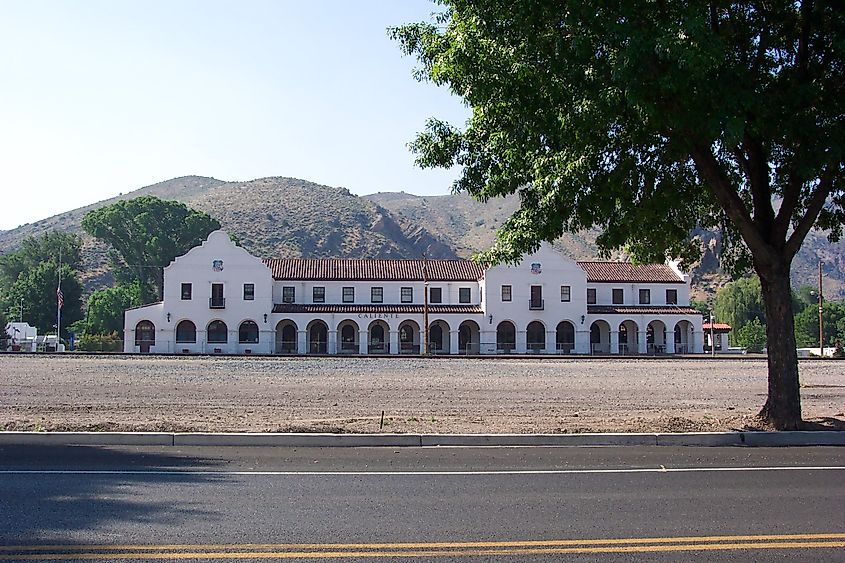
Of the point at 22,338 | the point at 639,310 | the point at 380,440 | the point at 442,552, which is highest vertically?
the point at 639,310

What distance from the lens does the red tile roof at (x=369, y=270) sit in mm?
69375

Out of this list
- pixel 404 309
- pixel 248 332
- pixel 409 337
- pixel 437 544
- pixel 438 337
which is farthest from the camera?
pixel 409 337

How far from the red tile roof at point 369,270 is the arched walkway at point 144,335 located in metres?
10.2

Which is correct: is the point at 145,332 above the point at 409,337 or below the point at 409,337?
above

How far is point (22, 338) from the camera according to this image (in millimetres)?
70688

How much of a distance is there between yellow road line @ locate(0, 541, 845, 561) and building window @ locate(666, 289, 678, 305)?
66.4 m

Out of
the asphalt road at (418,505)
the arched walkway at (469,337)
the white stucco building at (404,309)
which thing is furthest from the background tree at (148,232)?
the asphalt road at (418,505)

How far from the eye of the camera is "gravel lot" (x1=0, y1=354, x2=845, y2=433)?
49.4 ft

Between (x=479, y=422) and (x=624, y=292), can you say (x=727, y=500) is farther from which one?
(x=624, y=292)

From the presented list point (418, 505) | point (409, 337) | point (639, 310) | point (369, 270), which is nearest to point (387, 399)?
point (418, 505)

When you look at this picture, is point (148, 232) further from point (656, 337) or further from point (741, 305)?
point (741, 305)

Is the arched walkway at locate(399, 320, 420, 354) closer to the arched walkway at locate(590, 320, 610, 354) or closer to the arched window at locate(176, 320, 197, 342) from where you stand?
the arched walkway at locate(590, 320, 610, 354)

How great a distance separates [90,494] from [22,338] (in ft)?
225

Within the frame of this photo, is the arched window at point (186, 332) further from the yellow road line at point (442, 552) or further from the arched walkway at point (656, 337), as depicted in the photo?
the yellow road line at point (442, 552)
